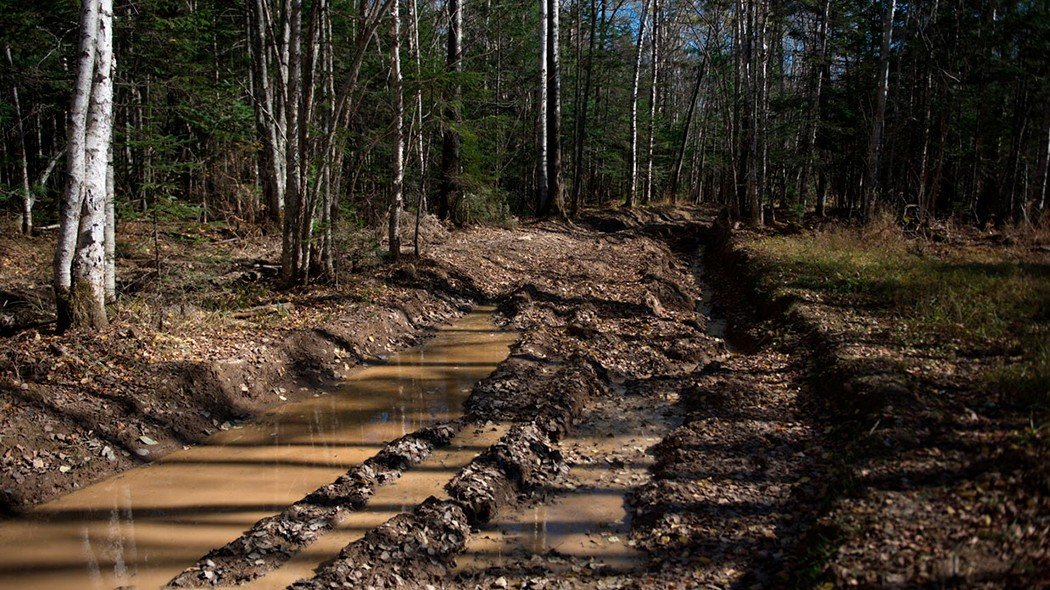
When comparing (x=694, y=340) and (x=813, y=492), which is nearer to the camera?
(x=813, y=492)

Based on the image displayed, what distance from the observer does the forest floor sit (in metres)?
4.18

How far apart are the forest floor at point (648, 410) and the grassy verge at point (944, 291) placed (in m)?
0.05

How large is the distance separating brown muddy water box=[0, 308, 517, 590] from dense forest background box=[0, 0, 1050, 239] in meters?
3.35

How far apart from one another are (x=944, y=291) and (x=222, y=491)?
9469mm

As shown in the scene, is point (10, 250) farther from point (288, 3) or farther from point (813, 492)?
point (813, 492)

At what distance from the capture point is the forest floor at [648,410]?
4.18 metres

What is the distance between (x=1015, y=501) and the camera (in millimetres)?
3803

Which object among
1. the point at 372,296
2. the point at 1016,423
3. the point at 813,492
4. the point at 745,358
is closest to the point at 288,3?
the point at 372,296

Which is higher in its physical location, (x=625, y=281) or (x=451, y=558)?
(x=625, y=281)

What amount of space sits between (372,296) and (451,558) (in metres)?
6.86

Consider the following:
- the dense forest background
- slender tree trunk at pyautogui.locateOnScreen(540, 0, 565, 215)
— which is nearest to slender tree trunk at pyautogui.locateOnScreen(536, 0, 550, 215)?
slender tree trunk at pyautogui.locateOnScreen(540, 0, 565, 215)

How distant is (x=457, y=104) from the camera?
1087 centimetres

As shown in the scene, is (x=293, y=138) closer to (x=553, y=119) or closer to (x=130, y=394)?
(x=130, y=394)

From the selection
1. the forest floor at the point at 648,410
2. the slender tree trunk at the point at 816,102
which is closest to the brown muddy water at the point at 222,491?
the forest floor at the point at 648,410
